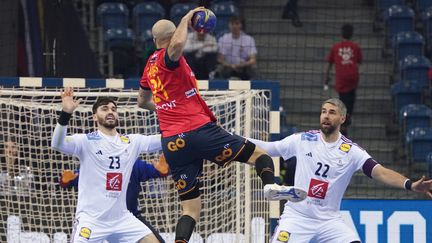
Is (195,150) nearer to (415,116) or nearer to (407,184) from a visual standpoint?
(407,184)

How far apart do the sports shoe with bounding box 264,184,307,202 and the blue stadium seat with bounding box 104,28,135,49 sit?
817 cm

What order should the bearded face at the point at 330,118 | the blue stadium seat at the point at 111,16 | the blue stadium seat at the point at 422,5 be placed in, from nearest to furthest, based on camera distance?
1. the bearded face at the point at 330,118
2. the blue stadium seat at the point at 111,16
3. the blue stadium seat at the point at 422,5

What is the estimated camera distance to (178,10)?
2108 centimetres

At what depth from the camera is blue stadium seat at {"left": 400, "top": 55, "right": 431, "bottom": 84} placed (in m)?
20.8

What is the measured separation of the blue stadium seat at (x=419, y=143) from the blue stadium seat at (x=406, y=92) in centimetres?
103

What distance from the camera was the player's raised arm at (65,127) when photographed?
43.1 feet

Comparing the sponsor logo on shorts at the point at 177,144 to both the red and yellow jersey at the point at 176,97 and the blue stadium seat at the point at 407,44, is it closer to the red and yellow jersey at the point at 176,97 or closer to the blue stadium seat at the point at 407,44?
the red and yellow jersey at the point at 176,97

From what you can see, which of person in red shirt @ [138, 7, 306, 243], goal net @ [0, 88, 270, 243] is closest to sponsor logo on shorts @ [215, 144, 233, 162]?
person in red shirt @ [138, 7, 306, 243]

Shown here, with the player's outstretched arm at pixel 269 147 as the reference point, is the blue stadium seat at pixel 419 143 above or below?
below

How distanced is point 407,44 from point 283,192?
366 inches

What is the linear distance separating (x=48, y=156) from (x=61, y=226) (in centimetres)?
83

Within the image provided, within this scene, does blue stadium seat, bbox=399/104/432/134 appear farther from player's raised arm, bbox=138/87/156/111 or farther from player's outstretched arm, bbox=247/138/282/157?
player's raised arm, bbox=138/87/156/111

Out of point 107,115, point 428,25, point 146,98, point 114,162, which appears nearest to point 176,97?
point 146,98

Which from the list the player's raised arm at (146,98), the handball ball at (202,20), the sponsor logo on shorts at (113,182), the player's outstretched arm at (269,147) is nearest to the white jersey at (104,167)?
the sponsor logo on shorts at (113,182)
